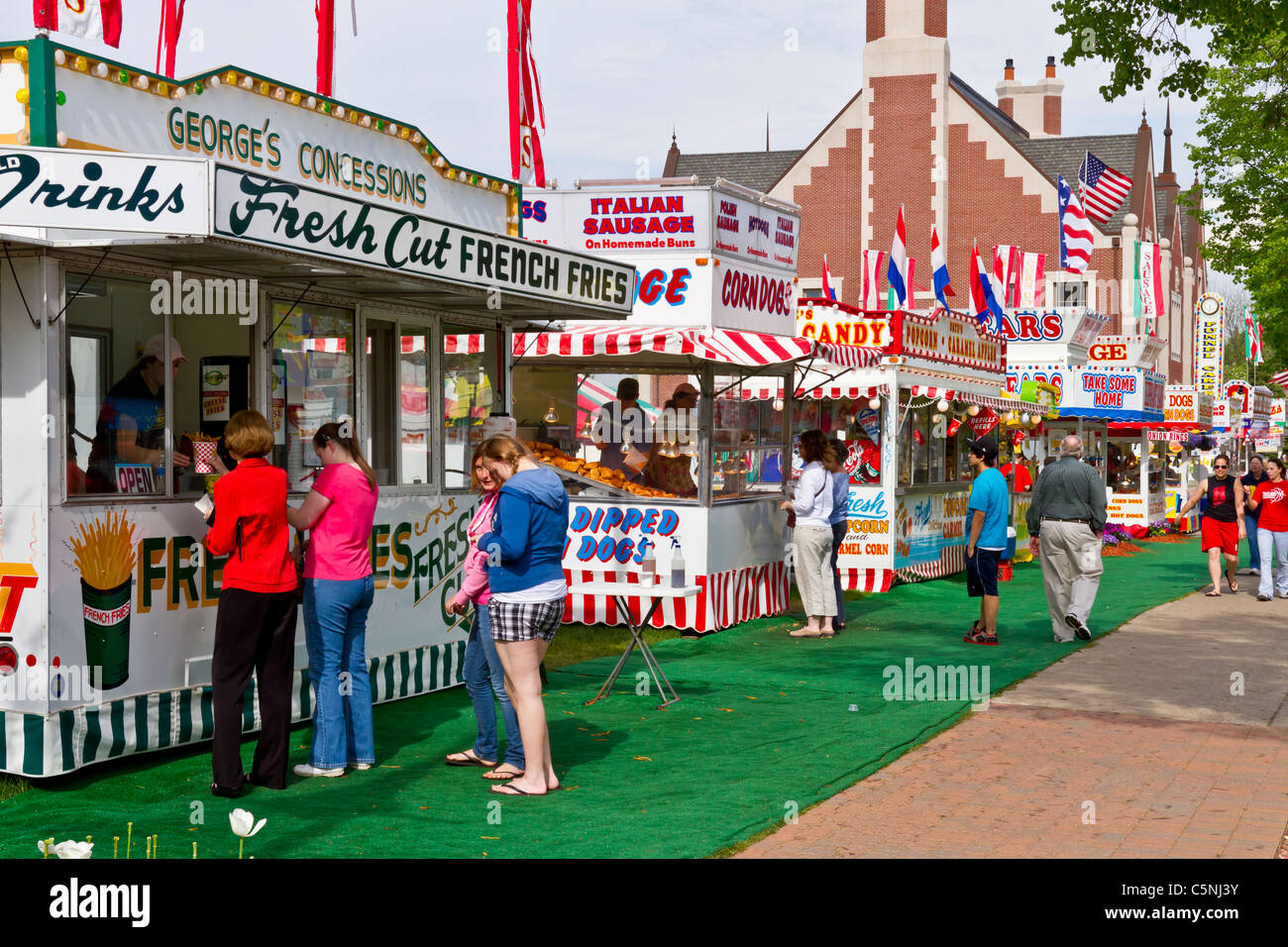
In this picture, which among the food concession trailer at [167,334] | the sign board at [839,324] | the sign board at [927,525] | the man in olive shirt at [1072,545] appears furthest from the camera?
the sign board at [927,525]

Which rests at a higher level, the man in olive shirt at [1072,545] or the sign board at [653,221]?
the sign board at [653,221]

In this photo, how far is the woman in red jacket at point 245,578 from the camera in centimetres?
693

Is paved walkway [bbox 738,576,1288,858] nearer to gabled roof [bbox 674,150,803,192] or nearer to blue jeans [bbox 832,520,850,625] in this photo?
blue jeans [bbox 832,520,850,625]

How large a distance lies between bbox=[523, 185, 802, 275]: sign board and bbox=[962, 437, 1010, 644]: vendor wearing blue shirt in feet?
11.3

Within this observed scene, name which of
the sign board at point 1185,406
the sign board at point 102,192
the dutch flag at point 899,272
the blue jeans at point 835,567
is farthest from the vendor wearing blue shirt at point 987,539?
the sign board at point 1185,406

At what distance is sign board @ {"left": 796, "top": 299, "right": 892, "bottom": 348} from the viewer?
17531mm

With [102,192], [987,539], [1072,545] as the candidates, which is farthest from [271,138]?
[1072,545]

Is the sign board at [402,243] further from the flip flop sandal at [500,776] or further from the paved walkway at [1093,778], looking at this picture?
the paved walkway at [1093,778]

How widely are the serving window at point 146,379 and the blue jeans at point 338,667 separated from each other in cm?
113

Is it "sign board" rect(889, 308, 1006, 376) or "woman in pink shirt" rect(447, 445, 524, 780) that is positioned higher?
"sign board" rect(889, 308, 1006, 376)

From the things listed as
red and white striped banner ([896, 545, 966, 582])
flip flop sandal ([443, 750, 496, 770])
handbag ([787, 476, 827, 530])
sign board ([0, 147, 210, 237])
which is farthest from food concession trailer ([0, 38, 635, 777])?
red and white striped banner ([896, 545, 966, 582])

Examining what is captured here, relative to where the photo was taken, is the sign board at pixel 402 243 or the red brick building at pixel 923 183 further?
the red brick building at pixel 923 183

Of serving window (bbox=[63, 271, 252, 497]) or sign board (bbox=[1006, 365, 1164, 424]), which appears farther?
sign board (bbox=[1006, 365, 1164, 424])
